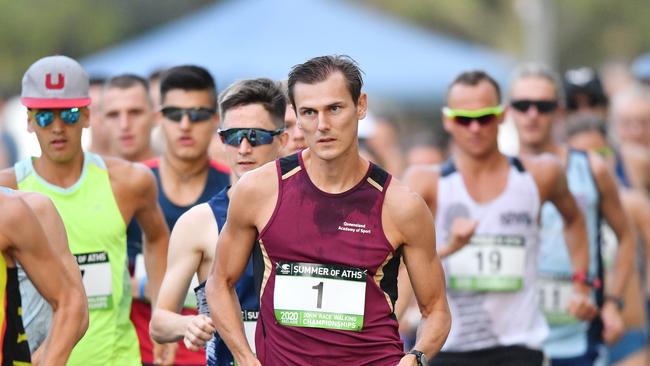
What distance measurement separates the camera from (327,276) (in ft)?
20.0

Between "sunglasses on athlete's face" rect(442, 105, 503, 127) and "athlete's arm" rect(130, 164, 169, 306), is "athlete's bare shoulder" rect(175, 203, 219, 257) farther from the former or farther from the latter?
"sunglasses on athlete's face" rect(442, 105, 503, 127)

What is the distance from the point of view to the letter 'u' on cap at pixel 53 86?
749cm

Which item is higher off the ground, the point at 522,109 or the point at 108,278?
the point at 522,109

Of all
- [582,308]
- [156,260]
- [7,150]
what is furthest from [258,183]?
[7,150]

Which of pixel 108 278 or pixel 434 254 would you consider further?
pixel 108 278

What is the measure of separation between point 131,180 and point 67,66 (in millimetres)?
663

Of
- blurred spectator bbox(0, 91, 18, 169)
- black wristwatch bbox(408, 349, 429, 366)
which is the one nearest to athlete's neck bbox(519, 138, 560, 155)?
black wristwatch bbox(408, 349, 429, 366)

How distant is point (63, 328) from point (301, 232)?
101 centimetres

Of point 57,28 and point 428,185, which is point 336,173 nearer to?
point 428,185

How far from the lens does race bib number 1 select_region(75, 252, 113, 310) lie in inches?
296

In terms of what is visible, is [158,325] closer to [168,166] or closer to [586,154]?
[168,166]

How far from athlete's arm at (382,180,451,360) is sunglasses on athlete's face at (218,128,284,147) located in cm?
112

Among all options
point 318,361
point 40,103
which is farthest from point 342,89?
point 40,103

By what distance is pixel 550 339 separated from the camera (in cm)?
1022
